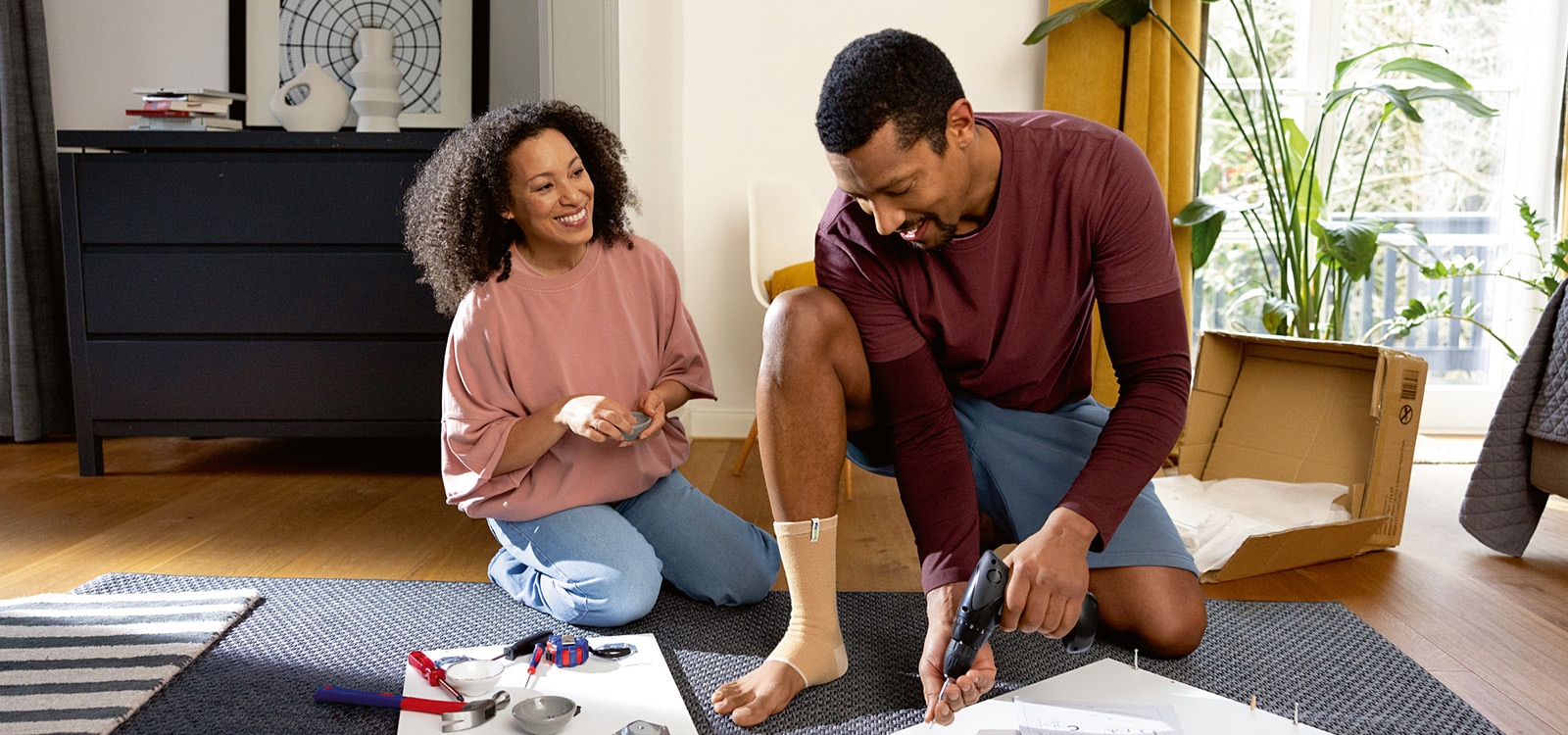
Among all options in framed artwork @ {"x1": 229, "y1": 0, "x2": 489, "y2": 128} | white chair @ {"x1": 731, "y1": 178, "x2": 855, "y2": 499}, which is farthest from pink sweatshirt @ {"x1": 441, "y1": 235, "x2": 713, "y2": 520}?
framed artwork @ {"x1": 229, "y1": 0, "x2": 489, "y2": 128}

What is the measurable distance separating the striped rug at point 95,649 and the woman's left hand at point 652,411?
0.61 metres

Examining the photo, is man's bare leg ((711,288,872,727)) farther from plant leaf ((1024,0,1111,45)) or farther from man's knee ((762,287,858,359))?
plant leaf ((1024,0,1111,45))

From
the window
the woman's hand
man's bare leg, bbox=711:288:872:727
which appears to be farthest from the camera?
the window

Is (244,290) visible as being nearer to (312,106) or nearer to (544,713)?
(312,106)

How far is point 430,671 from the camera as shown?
126cm

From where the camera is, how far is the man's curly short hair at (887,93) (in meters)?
1.10

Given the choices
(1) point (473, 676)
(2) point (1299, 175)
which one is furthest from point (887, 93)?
(2) point (1299, 175)

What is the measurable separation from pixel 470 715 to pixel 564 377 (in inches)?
21.6

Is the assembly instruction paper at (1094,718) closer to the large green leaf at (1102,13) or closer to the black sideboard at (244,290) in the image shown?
the black sideboard at (244,290)

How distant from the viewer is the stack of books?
8.11 feet

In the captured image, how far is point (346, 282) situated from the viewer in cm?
241

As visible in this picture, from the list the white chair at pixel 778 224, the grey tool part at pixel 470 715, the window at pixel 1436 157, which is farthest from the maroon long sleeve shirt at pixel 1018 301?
the window at pixel 1436 157

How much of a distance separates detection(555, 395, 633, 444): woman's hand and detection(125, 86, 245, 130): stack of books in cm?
154

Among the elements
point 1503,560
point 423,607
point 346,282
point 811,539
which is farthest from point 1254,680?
point 346,282
